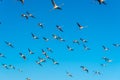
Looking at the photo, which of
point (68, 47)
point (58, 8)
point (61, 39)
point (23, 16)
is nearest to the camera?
point (58, 8)

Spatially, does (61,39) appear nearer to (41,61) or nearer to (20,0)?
(41,61)

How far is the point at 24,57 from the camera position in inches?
3167

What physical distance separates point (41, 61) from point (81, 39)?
1184 centimetres

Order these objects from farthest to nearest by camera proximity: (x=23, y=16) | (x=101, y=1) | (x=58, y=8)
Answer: (x=23, y=16) → (x=58, y=8) → (x=101, y=1)

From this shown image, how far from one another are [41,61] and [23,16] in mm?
16902

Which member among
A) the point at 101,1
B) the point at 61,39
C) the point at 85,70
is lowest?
the point at 85,70

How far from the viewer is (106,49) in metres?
80.3

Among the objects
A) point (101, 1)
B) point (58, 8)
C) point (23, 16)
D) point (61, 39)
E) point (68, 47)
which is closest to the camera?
point (101, 1)

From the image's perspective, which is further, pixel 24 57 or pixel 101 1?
pixel 24 57

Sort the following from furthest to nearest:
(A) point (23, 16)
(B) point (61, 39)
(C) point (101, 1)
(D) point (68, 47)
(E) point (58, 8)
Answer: (D) point (68, 47) → (B) point (61, 39) → (A) point (23, 16) → (E) point (58, 8) → (C) point (101, 1)

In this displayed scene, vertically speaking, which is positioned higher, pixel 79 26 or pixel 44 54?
pixel 79 26

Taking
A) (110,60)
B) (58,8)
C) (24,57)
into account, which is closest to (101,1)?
(58,8)

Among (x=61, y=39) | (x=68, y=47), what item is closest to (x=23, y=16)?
(x=61, y=39)

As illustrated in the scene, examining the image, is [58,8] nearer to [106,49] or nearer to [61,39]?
[61,39]
